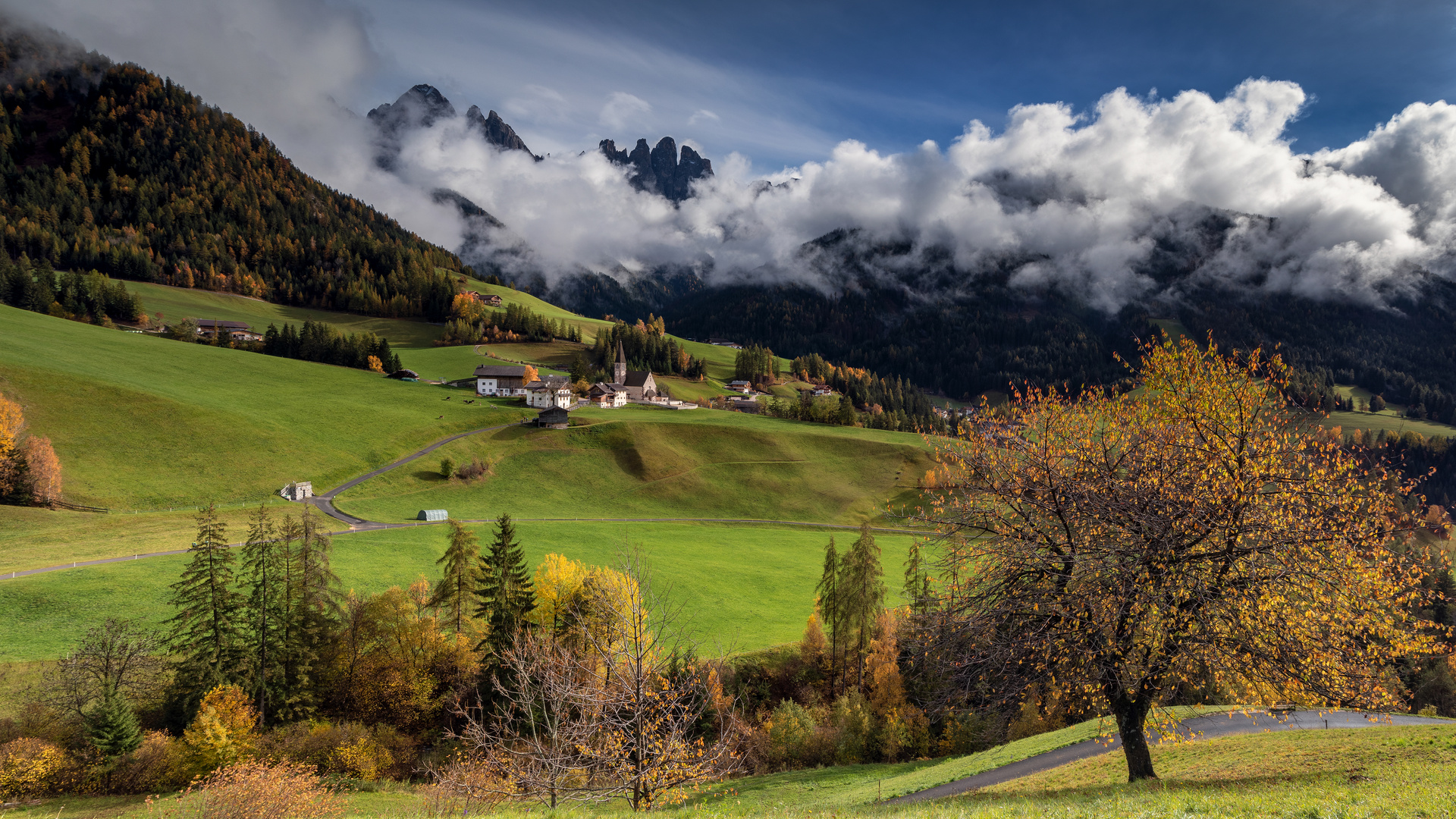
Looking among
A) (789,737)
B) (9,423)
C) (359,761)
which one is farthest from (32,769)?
(9,423)

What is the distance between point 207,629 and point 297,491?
143 ft

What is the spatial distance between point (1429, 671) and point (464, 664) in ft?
291

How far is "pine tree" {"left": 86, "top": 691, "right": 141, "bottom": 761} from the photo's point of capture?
29203 millimetres

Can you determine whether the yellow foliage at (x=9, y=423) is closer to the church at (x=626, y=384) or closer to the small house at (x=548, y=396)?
the small house at (x=548, y=396)

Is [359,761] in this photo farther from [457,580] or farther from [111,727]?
[457,580]

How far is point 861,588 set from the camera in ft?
152

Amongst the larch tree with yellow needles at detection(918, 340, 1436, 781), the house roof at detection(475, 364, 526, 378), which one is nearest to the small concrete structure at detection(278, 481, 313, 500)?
the house roof at detection(475, 364, 526, 378)

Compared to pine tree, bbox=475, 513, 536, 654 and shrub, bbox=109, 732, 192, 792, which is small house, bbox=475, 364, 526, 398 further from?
shrub, bbox=109, 732, 192, 792

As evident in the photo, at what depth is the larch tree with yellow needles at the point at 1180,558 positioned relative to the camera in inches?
596

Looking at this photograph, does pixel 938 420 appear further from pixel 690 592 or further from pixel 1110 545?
pixel 1110 545

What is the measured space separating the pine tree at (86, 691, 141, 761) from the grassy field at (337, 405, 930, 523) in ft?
142

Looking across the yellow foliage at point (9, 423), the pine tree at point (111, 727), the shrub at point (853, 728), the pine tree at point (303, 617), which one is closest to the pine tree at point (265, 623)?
the pine tree at point (303, 617)

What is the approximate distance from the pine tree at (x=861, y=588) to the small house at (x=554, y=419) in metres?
72.9

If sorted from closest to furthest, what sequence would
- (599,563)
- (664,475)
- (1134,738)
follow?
(1134,738) < (599,563) < (664,475)
